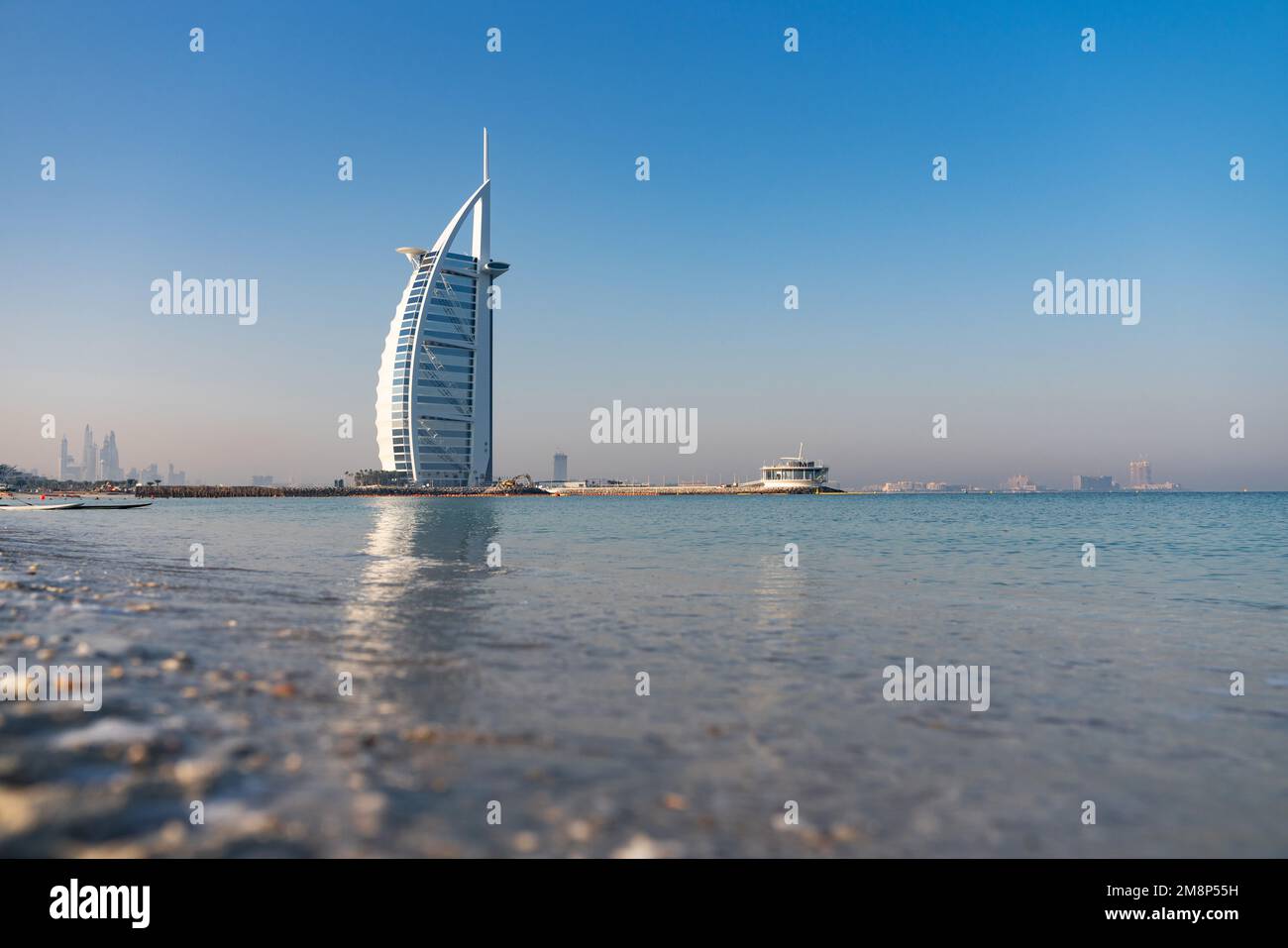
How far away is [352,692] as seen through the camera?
29.5 ft

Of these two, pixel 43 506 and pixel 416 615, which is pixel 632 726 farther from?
pixel 43 506

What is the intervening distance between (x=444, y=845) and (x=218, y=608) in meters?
12.9

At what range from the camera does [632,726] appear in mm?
7812

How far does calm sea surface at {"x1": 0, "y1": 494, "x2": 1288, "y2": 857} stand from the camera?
17.6 feet

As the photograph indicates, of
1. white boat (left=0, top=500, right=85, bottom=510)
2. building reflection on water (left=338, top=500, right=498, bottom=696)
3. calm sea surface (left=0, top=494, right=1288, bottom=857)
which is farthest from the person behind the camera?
white boat (left=0, top=500, right=85, bottom=510)

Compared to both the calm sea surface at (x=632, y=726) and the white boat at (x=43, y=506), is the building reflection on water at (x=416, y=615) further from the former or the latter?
the white boat at (x=43, y=506)

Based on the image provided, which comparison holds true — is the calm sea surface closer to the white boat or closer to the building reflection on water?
the building reflection on water

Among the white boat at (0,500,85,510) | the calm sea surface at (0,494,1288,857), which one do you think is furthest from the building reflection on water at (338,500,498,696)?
the white boat at (0,500,85,510)

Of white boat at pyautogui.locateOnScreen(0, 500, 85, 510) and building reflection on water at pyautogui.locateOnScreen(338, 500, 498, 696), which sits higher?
white boat at pyautogui.locateOnScreen(0, 500, 85, 510)

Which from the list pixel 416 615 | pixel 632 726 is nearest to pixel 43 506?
pixel 416 615

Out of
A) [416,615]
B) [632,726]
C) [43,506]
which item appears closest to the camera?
[632,726]

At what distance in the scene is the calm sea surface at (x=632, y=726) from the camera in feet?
17.6
